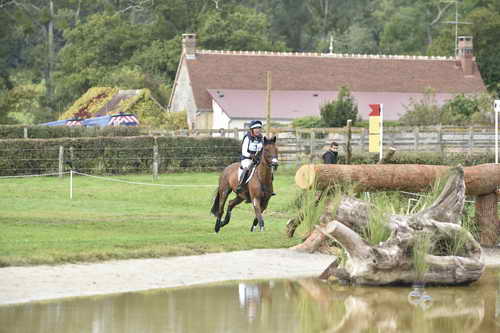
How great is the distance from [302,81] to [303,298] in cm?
5928

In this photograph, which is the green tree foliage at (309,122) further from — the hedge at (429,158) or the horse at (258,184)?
the horse at (258,184)

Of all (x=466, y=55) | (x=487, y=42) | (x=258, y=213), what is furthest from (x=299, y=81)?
(x=258, y=213)

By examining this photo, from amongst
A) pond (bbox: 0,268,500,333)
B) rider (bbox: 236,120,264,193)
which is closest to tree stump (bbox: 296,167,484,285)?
pond (bbox: 0,268,500,333)

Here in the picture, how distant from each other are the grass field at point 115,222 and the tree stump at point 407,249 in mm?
3227

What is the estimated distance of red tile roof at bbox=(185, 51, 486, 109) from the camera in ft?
236

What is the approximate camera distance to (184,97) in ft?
242

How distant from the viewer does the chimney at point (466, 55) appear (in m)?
76.1

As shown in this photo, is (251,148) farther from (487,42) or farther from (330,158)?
(487,42)

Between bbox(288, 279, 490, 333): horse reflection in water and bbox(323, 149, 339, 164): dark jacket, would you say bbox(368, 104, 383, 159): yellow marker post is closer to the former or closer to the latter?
bbox(323, 149, 339, 164): dark jacket

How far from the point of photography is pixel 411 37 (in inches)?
4092

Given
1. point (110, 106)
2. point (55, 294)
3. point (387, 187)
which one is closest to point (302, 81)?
point (110, 106)

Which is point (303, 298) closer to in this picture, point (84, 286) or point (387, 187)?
point (84, 286)

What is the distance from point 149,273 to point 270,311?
2824mm

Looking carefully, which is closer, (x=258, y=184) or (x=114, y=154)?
(x=258, y=184)
